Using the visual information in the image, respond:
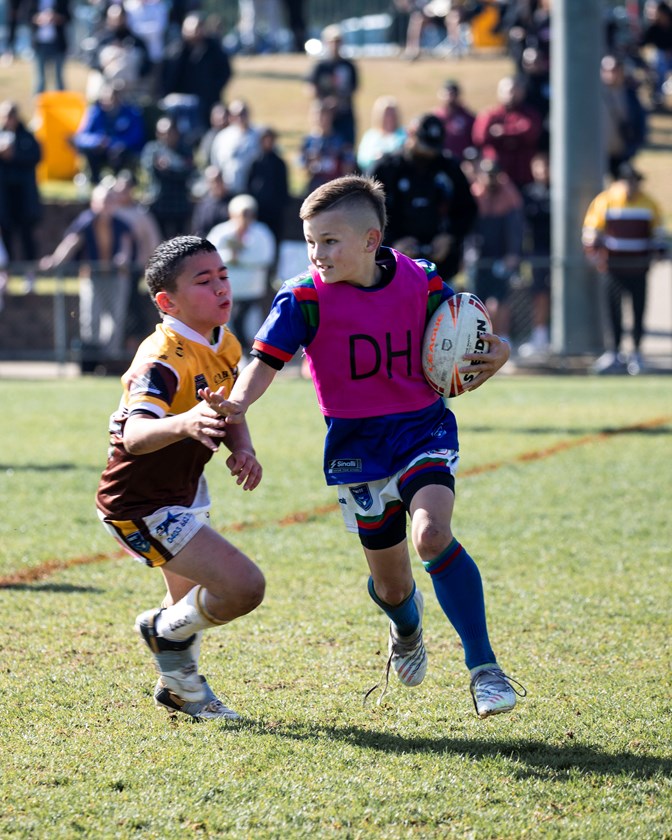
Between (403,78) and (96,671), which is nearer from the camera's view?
(96,671)

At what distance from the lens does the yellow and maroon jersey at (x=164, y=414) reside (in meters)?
4.29

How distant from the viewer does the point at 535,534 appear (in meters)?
7.25

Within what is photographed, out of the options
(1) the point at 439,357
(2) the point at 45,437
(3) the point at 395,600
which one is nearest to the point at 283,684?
(3) the point at 395,600

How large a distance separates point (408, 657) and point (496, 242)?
11028 mm

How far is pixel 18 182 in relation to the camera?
17.2 m

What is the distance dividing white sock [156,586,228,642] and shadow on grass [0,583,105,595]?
169 cm

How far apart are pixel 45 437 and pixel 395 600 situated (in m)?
6.45

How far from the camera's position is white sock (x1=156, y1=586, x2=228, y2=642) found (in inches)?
170

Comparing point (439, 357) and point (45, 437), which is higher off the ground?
point (439, 357)

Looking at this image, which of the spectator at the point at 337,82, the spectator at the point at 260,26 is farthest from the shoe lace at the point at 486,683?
the spectator at the point at 260,26

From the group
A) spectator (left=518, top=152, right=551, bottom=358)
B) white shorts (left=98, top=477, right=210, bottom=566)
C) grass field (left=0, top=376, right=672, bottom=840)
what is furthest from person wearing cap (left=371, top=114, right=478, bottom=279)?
white shorts (left=98, top=477, right=210, bottom=566)

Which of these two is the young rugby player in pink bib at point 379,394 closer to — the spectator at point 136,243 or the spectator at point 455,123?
Answer: the spectator at point 136,243

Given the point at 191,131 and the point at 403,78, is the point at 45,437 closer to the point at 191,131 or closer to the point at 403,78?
the point at 191,131

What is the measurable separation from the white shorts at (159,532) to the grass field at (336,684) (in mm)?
517
